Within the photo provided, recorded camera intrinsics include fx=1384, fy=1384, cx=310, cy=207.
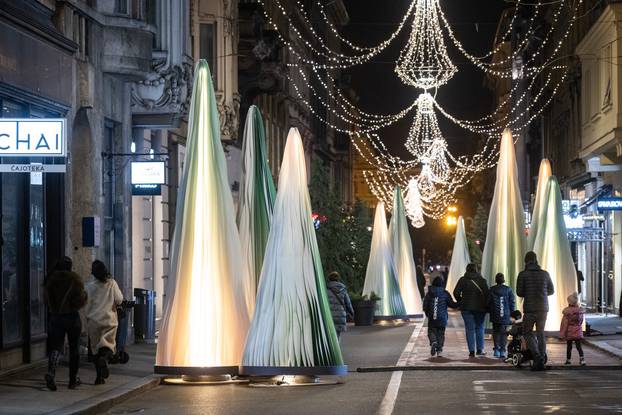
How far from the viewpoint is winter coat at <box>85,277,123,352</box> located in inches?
753

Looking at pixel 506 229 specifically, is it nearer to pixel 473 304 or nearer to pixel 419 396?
pixel 473 304

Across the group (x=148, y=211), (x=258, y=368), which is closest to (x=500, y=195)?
(x=148, y=211)

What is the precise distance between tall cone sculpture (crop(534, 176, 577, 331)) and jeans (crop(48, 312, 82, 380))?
15.1m

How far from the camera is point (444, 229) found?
124m

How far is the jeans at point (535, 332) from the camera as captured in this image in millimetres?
22297

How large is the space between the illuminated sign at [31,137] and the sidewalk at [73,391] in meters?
2.93

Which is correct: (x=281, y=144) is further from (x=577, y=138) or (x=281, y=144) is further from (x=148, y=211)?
(x=148, y=211)

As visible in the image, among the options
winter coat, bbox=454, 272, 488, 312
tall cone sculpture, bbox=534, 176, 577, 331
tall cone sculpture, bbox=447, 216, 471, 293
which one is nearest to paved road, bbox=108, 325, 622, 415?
winter coat, bbox=454, 272, 488, 312

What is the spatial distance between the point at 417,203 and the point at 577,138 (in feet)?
55.3

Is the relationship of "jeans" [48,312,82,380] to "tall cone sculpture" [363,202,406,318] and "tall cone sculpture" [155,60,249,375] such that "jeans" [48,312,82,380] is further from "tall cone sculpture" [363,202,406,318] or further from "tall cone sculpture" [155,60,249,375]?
"tall cone sculpture" [363,202,406,318]

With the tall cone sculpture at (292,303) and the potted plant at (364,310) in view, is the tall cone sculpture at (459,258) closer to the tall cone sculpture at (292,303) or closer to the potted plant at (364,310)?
the potted plant at (364,310)

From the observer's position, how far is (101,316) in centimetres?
1928

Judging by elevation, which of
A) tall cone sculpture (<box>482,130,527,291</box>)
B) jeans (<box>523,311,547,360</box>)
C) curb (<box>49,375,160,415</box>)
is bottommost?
curb (<box>49,375,160,415</box>)

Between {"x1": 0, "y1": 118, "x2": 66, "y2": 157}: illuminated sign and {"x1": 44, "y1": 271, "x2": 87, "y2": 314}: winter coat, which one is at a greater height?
{"x1": 0, "y1": 118, "x2": 66, "y2": 157}: illuminated sign
